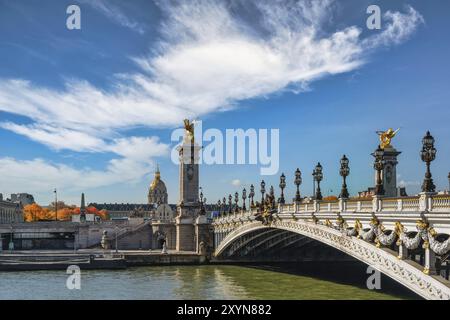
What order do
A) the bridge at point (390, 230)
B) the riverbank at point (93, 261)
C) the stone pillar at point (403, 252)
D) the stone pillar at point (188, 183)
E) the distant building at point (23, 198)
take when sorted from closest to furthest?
the bridge at point (390, 230) < the stone pillar at point (403, 252) < the riverbank at point (93, 261) < the stone pillar at point (188, 183) < the distant building at point (23, 198)

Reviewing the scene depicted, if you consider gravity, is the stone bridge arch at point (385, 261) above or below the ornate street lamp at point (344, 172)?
below

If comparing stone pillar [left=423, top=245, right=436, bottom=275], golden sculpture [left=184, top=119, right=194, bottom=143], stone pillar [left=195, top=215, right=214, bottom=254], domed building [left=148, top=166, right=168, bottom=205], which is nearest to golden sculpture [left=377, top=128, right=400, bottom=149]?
stone pillar [left=423, top=245, right=436, bottom=275]

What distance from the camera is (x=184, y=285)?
4831cm

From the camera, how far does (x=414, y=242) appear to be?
21859 millimetres

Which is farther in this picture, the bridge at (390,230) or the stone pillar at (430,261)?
the stone pillar at (430,261)

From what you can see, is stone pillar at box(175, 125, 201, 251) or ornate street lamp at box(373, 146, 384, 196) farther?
stone pillar at box(175, 125, 201, 251)

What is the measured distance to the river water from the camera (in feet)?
135

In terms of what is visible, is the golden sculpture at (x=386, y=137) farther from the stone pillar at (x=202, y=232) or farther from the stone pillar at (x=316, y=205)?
the stone pillar at (x=202, y=232)

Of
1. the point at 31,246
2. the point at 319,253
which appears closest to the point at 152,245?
the point at 31,246

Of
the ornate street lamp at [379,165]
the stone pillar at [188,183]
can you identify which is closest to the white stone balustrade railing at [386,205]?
the ornate street lamp at [379,165]

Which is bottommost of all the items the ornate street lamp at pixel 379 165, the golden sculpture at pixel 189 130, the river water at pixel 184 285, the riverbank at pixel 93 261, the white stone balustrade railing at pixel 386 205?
the river water at pixel 184 285

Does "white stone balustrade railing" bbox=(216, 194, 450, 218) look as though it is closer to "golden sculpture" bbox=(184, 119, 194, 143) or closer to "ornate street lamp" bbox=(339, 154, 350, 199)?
"ornate street lamp" bbox=(339, 154, 350, 199)

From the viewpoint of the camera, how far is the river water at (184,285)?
4128 cm

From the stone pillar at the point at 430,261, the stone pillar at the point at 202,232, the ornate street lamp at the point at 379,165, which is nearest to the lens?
the stone pillar at the point at 430,261
